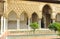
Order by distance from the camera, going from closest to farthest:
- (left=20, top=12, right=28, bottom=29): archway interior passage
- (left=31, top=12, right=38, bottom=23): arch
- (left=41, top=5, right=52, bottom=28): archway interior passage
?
(left=20, top=12, right=28, bottom=29): archway interior passage < (left=31, top=12, right=38, bottom=23): arch < (left=41, top=5, right=52, bottom=28): archway interior passage

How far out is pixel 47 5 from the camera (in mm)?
27734

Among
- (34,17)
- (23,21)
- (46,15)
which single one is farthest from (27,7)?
(46,15)

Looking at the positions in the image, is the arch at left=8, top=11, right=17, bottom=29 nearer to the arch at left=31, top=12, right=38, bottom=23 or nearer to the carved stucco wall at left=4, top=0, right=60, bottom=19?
the carved stucco wall at left=4, top=0, right=60, bottom=19

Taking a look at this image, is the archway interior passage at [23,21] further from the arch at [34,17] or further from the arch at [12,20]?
the arch at [34,17]

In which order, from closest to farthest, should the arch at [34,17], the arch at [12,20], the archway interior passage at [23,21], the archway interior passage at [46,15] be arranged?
1. the arch at [12,20]
2. the archway interior passage at [23,21]
3. the arch at [34,17]
4. the archway interior passage at [46,15]

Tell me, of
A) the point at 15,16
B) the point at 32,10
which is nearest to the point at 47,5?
the point at 32,10

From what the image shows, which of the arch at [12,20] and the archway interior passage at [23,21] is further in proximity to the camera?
the archway interior passage at [23,21]

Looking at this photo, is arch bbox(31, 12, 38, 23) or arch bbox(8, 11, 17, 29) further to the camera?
arch bbox(31, 12, 38, 23)

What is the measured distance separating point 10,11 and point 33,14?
4393 mm

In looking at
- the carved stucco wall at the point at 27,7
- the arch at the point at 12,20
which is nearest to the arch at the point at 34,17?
the carved stucco wall at the point at 27,7

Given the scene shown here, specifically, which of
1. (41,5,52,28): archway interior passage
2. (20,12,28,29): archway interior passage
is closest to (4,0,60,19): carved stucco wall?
(41,5,52,28): archway interior passage

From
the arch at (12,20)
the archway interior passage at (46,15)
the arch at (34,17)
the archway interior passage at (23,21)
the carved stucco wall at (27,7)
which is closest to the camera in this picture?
the carved stucco wall at (27,7)

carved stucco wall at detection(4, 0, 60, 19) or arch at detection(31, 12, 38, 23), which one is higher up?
carved stucco wall at detection(4, 0, 60, 19)

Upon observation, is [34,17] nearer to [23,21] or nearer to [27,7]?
[23,21]
